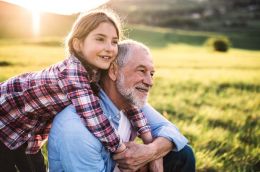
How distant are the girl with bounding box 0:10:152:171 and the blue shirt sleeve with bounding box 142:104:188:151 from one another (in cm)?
15

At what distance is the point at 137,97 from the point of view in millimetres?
3389

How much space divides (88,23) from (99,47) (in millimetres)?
245

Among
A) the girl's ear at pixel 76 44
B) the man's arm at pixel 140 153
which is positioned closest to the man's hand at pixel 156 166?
the man's arm at pixel 140 153

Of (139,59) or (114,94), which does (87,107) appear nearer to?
(114,94)

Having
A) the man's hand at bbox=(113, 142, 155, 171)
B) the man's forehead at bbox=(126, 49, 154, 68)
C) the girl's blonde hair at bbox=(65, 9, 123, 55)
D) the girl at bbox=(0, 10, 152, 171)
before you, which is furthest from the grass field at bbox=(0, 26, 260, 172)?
the girl's blonde hair at bbox=(65, 9, 123, 55)

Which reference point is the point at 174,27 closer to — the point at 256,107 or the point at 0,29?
the point at 0,29

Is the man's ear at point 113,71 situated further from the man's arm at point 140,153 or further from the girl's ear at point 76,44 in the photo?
the man's arm at point 140,153

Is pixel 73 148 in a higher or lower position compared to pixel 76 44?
→ lower

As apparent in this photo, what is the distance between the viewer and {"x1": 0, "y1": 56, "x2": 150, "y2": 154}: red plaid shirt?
2922mm

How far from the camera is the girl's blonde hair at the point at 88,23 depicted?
3348mm

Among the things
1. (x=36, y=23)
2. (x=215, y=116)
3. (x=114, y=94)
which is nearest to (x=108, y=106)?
(x=114, y=94)

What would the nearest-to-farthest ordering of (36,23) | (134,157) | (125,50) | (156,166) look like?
(134,157) → (156,166) → (125,50) → (36,23)

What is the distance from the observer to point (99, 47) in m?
3.29

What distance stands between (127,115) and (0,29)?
38.8 m
